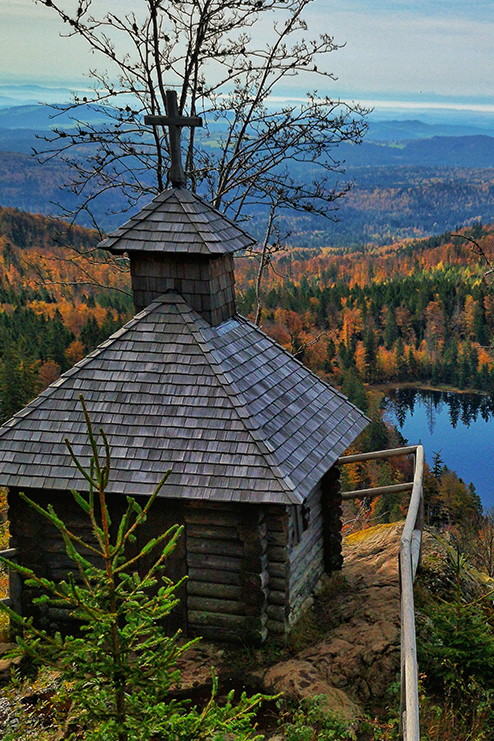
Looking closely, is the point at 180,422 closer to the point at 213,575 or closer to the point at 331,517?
the point at 213,575

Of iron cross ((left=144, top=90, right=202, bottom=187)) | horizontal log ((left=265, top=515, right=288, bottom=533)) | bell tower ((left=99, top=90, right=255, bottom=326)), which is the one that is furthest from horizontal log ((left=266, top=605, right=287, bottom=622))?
iron cross ((left=144, top=90, right=202, bottom=187))

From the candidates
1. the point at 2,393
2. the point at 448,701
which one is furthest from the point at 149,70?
the point at 2,393

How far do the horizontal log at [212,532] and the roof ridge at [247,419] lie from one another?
0.95m

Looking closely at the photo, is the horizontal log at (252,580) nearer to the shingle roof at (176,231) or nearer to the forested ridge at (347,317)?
the shingle roof at (176,231)

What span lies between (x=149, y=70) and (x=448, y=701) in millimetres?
12121

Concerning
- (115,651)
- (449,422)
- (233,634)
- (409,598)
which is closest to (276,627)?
(233,634)

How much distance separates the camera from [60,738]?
6.18 meters

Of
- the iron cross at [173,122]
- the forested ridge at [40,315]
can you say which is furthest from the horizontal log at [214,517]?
the forested ridge at [40,315]

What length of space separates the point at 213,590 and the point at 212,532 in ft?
2.37

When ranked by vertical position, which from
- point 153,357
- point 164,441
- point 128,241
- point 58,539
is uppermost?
point 128,241

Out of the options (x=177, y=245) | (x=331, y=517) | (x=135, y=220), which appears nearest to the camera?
(x=177, y=245)

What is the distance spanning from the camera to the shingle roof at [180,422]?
7504 mm

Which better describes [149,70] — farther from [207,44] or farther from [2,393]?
[2,393]

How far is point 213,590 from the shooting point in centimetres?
796
